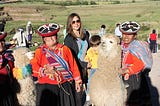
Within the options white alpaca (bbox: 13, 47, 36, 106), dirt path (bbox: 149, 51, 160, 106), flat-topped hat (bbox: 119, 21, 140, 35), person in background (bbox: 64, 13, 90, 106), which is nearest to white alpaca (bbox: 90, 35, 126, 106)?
flat-topped hat (bbox: 119, 21, 140, 35)

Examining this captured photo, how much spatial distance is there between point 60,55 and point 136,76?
110 centimetres

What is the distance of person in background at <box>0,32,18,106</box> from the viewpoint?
598 cm

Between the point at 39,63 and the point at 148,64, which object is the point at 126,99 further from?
the point at 39,63

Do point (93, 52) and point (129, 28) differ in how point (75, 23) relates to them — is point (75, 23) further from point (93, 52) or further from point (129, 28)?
point (129, 28)

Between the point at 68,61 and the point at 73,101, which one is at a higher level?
A: the point at 68,61

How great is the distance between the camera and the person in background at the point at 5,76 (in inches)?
236

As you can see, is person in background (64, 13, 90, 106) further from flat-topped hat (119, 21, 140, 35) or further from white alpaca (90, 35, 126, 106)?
white alpaca (90, 35, 126, 106)

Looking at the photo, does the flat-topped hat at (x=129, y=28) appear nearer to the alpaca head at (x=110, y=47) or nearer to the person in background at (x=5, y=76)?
the alpaca head at (x=110, y=47)

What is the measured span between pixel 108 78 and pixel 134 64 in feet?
1.64

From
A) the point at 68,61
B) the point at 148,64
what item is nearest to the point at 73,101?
the point at 68,61

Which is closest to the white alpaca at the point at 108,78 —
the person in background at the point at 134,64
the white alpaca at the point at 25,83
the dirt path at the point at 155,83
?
the person in background at the point at 134,64

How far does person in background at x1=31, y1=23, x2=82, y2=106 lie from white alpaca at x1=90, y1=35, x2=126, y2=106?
37cm

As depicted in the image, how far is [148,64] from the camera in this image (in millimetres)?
6195

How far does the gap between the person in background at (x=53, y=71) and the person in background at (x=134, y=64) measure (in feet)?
2.22
